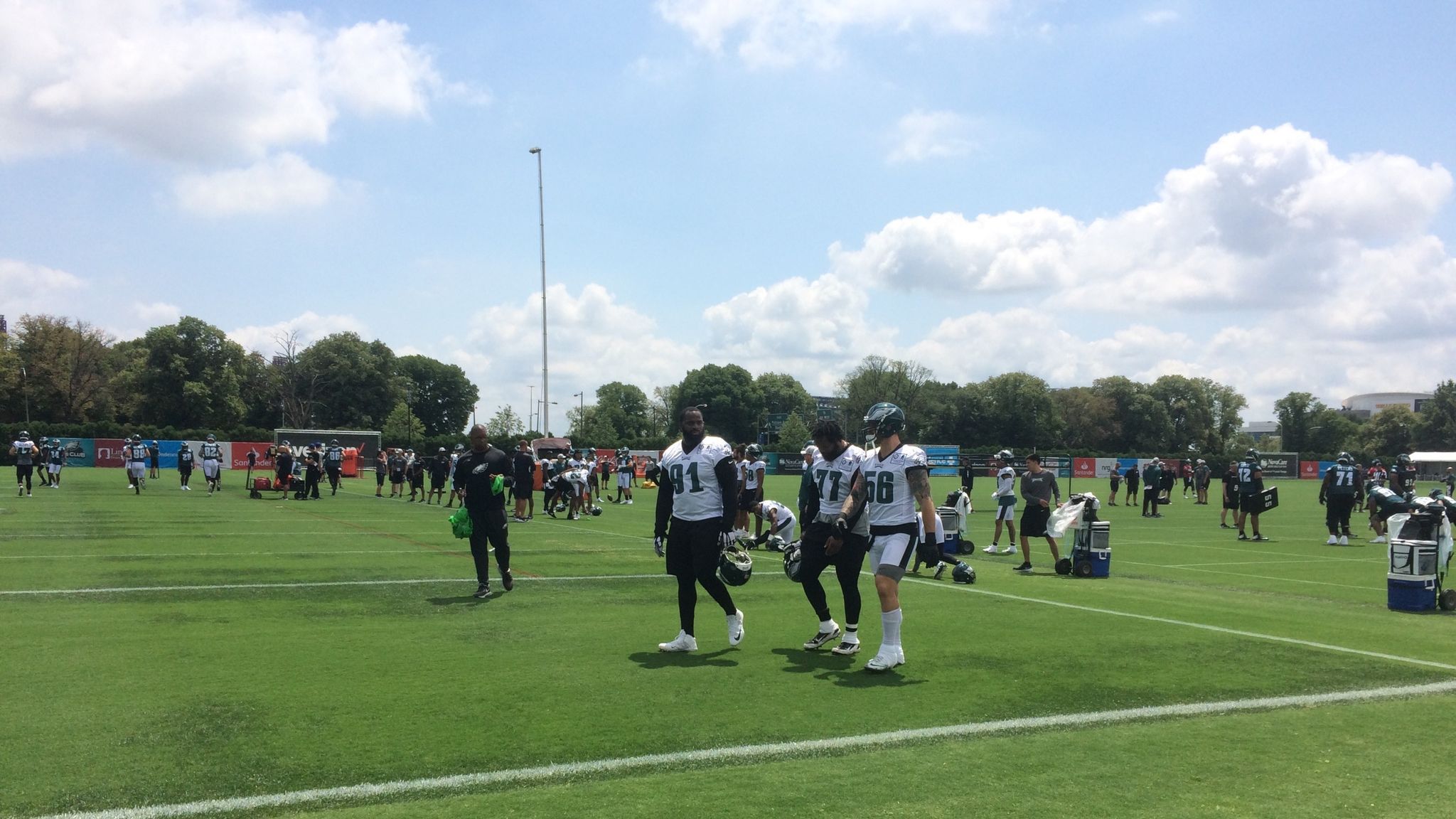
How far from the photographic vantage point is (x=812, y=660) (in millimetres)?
8094

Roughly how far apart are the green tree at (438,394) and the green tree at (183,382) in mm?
32378

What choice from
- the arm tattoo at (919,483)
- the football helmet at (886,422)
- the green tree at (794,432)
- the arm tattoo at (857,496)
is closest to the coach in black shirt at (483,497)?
the arm tattoo at (857,496)

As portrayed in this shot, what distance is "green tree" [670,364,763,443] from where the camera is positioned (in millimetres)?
129750

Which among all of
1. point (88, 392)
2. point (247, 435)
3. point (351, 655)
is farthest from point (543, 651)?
point (88, 392)

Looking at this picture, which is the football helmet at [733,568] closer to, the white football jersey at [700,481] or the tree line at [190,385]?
the white football jersey at [700,481]

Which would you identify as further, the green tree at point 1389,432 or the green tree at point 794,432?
the green tree at point 1389,432

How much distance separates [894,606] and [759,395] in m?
126

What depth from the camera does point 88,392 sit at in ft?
275

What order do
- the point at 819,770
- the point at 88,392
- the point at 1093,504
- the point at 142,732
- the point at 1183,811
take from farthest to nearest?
the point at 88,392
the point at 1093,504
the point at 142,732
the point at 819,770
the point at 1183,811

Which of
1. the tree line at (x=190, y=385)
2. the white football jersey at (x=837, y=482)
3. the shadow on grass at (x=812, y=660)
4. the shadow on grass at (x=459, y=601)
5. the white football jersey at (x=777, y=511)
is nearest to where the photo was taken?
the shadow on grass at (x=812, y=660)

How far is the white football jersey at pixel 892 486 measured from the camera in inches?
308

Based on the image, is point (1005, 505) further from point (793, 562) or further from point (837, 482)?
point (837, 482)

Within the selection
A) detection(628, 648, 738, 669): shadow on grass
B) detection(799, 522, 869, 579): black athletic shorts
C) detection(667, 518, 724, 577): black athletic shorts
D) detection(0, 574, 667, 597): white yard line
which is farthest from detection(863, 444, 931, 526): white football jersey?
detection(0, 574, 667, 597): white yard line

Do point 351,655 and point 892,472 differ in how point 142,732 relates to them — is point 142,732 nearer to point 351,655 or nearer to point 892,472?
point 351,655
